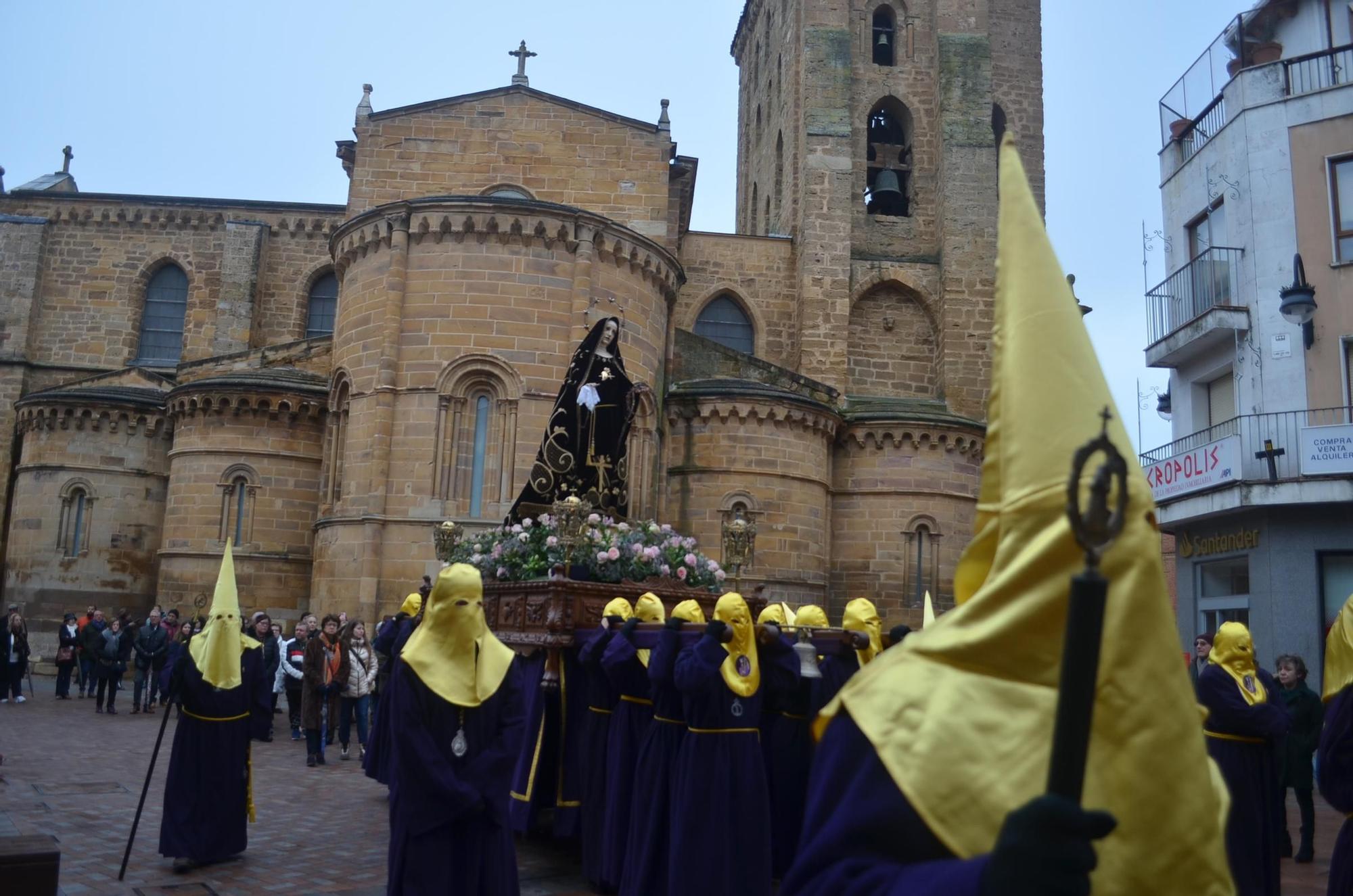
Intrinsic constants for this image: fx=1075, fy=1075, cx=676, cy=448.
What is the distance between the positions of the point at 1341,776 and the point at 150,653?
62.0 ft

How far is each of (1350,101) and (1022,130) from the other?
14086 millimetres

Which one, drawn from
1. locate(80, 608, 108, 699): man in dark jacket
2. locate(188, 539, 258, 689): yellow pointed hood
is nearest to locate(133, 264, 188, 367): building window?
locate(80, 608, 108, 699): man in dark jacket

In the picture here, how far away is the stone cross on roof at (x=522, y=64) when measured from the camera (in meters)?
28.0

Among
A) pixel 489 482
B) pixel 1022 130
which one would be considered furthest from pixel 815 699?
pixel 1022 130

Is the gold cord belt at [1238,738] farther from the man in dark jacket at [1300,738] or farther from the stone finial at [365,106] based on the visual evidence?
the stone finial at [365,106]

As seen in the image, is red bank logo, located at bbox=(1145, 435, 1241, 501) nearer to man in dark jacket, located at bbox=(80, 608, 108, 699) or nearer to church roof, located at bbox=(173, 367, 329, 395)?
church roof, located at bbox=(173, 367, 329, 395)

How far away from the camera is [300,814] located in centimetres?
1040

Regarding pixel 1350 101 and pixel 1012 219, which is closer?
pixel 1012 219

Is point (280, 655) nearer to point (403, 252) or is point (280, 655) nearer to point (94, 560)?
point (403, 252)

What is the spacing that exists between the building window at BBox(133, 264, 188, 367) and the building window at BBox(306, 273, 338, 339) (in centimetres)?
382

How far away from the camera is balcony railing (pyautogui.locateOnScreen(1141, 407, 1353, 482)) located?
58.4 feet

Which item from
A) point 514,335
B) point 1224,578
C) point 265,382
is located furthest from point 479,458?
point 1224,578

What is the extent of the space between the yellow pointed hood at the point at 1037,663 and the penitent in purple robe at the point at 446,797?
11.9 ft

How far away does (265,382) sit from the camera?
24.6 meters
